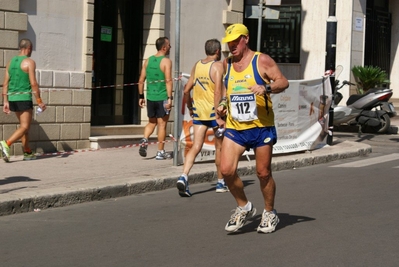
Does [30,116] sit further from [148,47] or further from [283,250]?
[283,250]

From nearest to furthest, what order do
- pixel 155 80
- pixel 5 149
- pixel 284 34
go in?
pixel 5 149, pixel 155 80, pixel 284 34

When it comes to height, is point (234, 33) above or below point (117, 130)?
above

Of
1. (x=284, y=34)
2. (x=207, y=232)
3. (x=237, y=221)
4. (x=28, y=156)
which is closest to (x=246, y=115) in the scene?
(x=237, y=221)

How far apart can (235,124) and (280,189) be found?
3422 millimetres

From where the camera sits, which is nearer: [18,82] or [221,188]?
[221,188]

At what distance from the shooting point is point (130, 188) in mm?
10328

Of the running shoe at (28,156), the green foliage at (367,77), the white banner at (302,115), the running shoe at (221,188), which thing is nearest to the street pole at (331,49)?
the white banner at (302,115)

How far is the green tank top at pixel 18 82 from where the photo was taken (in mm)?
12523

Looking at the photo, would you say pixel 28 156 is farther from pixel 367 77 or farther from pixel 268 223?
pixel 367 77

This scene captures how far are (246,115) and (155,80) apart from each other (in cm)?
564

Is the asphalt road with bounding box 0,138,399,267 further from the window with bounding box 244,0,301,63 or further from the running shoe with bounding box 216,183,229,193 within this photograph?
the window with bounding box 244,0,301,63

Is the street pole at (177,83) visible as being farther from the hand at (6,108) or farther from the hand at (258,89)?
the hand at (258,89)

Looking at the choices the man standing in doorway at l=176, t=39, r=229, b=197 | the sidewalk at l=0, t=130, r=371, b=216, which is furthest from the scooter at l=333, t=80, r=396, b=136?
the man standing in doorway at l=176, t=39, r=229, b=197

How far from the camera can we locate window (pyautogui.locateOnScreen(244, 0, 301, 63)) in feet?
75.5
